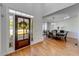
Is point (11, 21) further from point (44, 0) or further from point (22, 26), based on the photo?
point (44, 0)

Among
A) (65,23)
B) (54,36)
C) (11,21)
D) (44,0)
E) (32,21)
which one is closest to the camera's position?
(44,0)

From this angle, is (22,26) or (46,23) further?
(46,23)

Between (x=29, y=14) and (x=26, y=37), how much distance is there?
60.6 inches

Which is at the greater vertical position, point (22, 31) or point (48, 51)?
point (22, 31)

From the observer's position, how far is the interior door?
5.71 m

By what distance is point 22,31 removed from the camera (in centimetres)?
627

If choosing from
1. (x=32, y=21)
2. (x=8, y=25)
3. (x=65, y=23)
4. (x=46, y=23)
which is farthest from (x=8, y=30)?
(x=46, y=23)

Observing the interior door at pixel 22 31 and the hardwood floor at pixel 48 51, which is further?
the interior door at pixel 22 31

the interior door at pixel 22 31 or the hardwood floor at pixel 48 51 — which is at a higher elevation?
the interior door at pixel 22 31

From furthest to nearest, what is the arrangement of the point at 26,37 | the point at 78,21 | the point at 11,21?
the point at 78,21, the point at 26,37, the point at 11,21

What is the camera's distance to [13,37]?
538cm

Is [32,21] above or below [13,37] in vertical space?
above

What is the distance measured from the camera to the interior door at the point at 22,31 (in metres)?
5.71

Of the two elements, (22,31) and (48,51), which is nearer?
(48,51)
